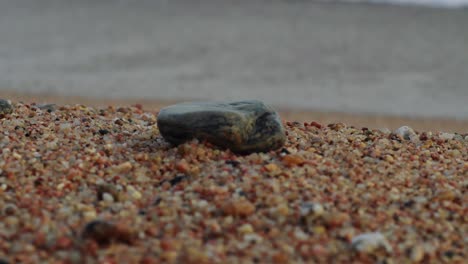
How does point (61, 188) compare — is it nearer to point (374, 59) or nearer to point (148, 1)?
point (374, 59)

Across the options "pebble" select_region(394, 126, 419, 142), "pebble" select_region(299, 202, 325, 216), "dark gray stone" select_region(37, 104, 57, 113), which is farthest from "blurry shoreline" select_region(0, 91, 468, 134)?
"pebble" select_region(299, 202, 325, 216)

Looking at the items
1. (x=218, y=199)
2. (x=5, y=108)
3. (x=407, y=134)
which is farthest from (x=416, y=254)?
(x=5, y=108)

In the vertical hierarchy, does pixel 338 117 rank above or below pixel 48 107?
below

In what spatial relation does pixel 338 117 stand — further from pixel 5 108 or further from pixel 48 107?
pixel 5 108

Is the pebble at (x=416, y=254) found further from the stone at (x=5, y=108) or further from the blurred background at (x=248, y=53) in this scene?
the blurred background at (x=248, y=53)

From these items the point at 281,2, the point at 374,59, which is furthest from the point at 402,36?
the point at 281,2
